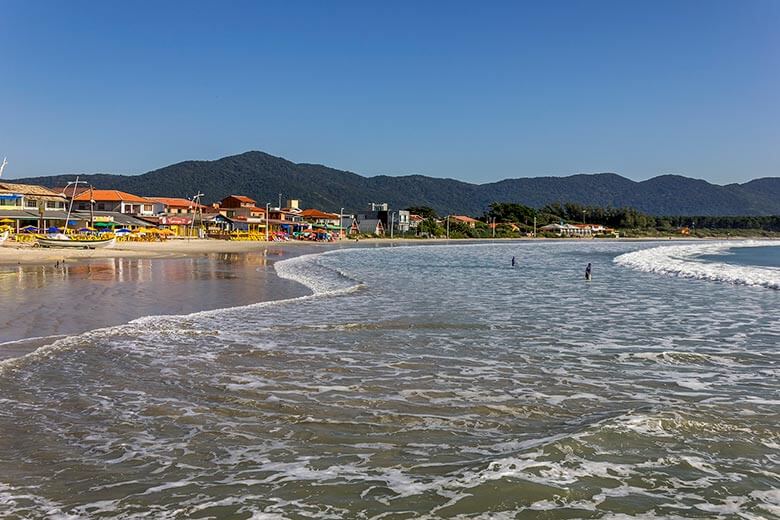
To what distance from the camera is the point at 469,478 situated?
4.96m

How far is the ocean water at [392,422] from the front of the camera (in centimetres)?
464

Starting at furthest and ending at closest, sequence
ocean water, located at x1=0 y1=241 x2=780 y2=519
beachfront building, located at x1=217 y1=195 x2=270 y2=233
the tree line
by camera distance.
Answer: the tree line → beachfront building, located at x1=217 y1=195 x2=270 y2=233 → ocean water, located at x1=0 y1=241 x2=780 y2=519

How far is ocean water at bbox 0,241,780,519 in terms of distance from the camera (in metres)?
4.64

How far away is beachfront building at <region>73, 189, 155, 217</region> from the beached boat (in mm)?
34305

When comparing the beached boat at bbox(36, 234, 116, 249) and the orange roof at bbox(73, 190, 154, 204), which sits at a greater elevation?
the orange roof at bbox(73, 190, 154, 204)

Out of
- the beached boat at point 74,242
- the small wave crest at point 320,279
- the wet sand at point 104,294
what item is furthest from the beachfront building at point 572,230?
the wet sand at point 104,294

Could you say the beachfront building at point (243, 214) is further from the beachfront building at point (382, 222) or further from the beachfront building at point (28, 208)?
the beachfront building at point (28, 208)

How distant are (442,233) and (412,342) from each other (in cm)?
11168

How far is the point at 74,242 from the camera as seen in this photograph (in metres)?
41.1

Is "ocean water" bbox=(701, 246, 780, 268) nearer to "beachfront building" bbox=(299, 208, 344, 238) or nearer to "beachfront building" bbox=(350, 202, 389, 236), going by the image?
"beachfront building" bbox=(299, 208, 344, 238)

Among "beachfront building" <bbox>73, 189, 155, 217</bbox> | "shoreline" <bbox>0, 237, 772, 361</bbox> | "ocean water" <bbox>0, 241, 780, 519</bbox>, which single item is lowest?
"shoreline" <bbox>0, 237, 772, 361</bbox>

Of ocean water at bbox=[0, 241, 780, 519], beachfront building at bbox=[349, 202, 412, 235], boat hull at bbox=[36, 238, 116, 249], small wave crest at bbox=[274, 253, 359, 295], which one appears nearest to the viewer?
ocean water at bbox=[0, 241, 780, 519]

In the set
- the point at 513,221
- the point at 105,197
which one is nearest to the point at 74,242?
the point at 105,197

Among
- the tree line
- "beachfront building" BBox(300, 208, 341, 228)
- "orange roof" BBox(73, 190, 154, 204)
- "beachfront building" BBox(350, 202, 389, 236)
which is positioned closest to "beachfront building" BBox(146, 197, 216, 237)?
"orange roof" BBox(73, 190, 154, 204)
